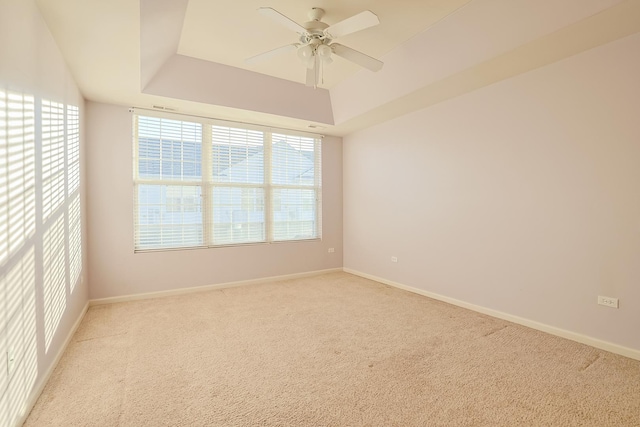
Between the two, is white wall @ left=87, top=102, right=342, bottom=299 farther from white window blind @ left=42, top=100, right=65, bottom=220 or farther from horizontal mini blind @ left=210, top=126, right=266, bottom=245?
white window blind @ left=42, top=100, right=65, bottom=220

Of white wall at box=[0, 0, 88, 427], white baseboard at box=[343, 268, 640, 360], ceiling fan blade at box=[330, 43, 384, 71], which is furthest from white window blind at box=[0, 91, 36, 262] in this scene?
white baseboard at box=[343, 268, 640, 360]

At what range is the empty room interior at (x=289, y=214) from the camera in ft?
6.08

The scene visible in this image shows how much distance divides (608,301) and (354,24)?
3076 mm

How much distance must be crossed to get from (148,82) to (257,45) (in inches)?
50.1

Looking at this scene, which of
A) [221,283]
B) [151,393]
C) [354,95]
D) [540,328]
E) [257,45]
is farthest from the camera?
[221,283]

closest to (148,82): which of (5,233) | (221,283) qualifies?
(5,233)

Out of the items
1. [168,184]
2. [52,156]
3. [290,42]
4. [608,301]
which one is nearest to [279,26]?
[290,42]

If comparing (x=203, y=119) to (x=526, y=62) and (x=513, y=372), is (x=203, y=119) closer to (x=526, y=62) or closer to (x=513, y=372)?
(x=526, y=62)

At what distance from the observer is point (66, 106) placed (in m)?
2.75

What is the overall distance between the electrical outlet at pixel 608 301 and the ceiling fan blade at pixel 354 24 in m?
2.93

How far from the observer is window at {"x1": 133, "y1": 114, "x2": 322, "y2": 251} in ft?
13.3

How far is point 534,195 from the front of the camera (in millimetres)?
2996

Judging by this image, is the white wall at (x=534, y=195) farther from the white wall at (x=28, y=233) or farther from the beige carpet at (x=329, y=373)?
the white wall at (x=28, y=233)

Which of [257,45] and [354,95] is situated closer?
[257,45]
